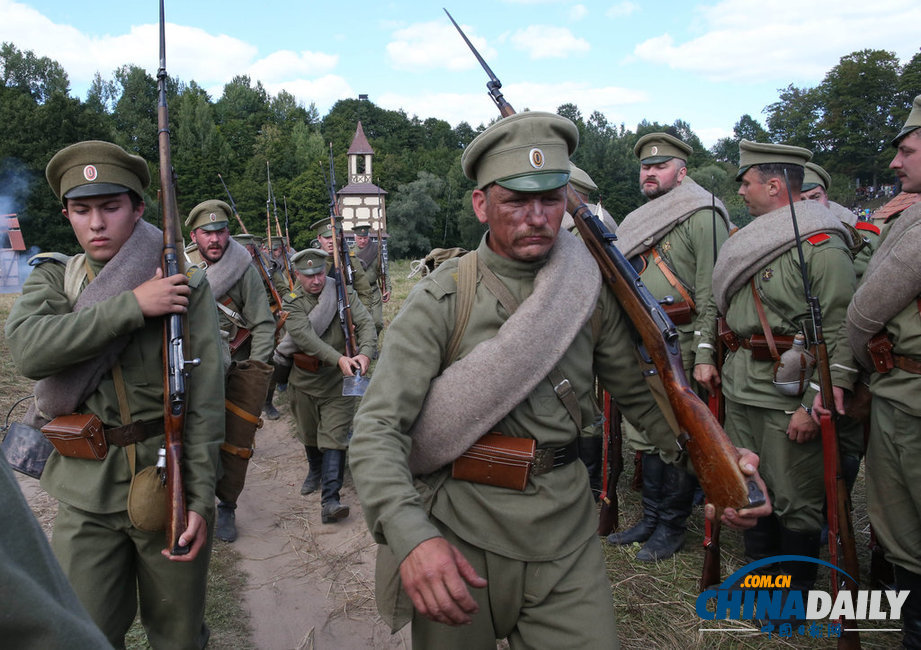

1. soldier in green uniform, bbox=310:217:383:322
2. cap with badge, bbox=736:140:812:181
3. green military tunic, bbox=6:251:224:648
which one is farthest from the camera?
soldier in green uniform, bbox=310:217:383:322

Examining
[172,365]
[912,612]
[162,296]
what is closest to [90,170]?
[162,296]

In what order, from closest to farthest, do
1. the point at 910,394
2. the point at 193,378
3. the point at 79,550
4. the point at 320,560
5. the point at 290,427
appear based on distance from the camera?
1. the point at 79,550
2. the point at 193,378
3. the point at 910,394
4. the point at 320,560
5. the point at 290,427

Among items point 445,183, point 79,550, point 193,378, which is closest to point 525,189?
point 193,378

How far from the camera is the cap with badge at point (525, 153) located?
226 centimetres

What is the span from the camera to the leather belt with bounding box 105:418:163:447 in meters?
2.79

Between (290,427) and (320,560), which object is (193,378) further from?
(290,427)

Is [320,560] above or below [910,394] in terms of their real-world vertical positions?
below

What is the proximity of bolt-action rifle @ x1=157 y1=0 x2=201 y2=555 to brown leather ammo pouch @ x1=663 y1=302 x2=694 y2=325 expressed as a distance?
353 centimetres

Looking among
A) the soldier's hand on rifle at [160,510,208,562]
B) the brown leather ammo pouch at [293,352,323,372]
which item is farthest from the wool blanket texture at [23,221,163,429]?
the brown leather ammo pouch at [293,352,323,372]

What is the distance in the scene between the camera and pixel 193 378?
2922 millimetres

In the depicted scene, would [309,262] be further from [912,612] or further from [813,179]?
[912,612]

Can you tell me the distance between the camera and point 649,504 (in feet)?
16.4

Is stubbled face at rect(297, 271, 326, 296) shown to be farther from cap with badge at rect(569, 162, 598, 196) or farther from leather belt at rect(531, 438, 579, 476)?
leather belt at rect(531, 438, 579, 476)

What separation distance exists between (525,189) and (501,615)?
4.90ft
